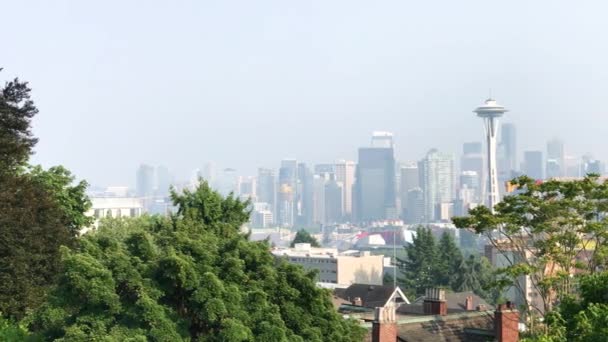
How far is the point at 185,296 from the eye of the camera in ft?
89.6

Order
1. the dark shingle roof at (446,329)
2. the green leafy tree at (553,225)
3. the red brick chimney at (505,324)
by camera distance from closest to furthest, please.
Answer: the red brick chimney at (505,324) < the dark shingle roof at (446,329) < the green leafy tree at (553,225)

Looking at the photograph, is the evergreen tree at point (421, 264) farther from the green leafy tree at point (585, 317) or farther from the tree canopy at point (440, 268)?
the green leafy tree at point (585, 317)

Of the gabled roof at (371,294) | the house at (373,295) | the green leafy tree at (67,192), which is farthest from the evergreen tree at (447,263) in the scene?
the green leafy tree at (67,192)

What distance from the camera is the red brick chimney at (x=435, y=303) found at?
44469mm

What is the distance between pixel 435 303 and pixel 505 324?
25.9ft

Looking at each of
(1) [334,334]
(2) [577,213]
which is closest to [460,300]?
(2) [577,213]

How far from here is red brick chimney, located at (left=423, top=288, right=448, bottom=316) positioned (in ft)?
146

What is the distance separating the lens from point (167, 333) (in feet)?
85.8

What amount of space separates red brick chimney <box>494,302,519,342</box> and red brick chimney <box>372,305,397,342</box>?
14.3 ft

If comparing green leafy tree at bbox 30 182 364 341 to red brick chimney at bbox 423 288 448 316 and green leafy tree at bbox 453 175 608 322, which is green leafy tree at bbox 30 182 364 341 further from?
red brick chimney at bbox 423 288 448 316

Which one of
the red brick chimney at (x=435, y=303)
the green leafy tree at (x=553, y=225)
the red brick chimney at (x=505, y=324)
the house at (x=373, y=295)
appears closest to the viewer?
the red brick chimney at (x=505, y=324)

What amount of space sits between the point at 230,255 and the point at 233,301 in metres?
1.82

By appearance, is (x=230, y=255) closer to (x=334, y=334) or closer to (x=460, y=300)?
(x=334, y=334)

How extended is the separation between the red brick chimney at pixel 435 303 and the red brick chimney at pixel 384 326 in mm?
10362
